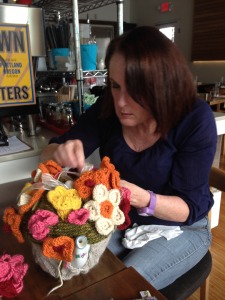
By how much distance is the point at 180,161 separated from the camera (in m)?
0.84


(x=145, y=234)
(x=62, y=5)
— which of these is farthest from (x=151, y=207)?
(x=62, y=5)

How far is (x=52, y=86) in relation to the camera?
5.32 ft

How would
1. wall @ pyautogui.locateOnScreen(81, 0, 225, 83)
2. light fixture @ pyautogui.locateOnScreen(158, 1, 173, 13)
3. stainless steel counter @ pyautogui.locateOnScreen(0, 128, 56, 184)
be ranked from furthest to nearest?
light fixture @ pyautogui.locateOnScreen(158, 1, 173, 13) < wall @ pyautogui.locateOnScreen(81, 0, 225, 83) < stainless steel counter @ pyautogui.locateOnScreen(0, 128, 56, 184)

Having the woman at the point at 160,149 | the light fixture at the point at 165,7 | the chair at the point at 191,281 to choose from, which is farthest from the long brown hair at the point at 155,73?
the light fixture at the point at 165,7

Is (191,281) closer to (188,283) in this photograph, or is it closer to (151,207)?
(188,283)

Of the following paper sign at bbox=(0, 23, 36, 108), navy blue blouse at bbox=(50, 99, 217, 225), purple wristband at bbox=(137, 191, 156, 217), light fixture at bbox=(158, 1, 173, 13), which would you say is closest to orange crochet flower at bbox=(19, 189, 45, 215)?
purple wristband at bbox=(137, 191, 156, 217)

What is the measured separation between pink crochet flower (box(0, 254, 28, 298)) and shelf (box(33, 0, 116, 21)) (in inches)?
52.5

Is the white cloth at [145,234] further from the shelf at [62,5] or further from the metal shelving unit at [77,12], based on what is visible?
the shelf at [62,5]

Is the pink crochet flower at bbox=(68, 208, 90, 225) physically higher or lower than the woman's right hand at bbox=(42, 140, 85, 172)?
lower

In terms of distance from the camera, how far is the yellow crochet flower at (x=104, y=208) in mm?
511

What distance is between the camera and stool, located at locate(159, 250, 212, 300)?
0.80m

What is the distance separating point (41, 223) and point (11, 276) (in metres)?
0.13

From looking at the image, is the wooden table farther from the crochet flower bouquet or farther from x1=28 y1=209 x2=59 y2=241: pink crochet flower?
x1=28 y1=209 x2=59 y2=241: pink crochet flower

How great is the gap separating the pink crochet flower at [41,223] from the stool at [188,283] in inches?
19.0
